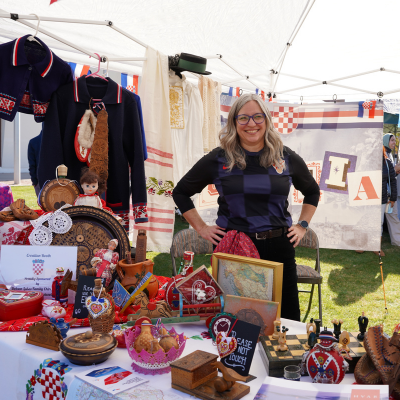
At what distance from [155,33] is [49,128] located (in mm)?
1786

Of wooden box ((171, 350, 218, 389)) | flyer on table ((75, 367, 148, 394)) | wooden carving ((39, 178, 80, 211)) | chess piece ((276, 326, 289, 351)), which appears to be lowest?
flyer on table ((75, 367, 148, 394))

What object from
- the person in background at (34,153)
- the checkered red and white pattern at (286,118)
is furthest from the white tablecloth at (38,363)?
the checkered red and white pattern at (286,118)

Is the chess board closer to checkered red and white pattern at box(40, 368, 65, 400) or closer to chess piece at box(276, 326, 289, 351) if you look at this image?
chess piece at box(276, 326, 289, 351)

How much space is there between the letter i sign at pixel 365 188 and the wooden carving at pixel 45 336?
13.3 feet

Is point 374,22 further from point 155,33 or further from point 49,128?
point 49,128

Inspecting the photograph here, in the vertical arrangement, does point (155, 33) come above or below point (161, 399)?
above

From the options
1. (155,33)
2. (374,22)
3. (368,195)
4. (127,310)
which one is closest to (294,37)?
(374,22)

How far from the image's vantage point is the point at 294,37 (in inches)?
164

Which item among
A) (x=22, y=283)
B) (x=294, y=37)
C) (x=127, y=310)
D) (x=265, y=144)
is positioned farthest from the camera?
(x=294, y=37)

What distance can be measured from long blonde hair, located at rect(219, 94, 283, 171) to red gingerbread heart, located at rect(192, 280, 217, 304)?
0.58 m

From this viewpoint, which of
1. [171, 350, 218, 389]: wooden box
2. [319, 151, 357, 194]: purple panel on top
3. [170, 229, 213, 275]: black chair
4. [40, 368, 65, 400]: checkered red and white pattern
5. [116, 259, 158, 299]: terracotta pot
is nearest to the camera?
[171, 350, 218, 389]: wooden box

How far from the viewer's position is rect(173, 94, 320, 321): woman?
177 centimetres

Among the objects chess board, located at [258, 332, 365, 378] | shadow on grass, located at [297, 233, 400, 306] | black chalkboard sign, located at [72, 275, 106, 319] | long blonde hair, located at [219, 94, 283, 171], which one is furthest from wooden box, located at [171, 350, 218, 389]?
shadow on grass, located at [297, 233, 400, 306]

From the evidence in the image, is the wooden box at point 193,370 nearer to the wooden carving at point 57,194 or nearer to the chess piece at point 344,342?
the chess piece at point 344,342
